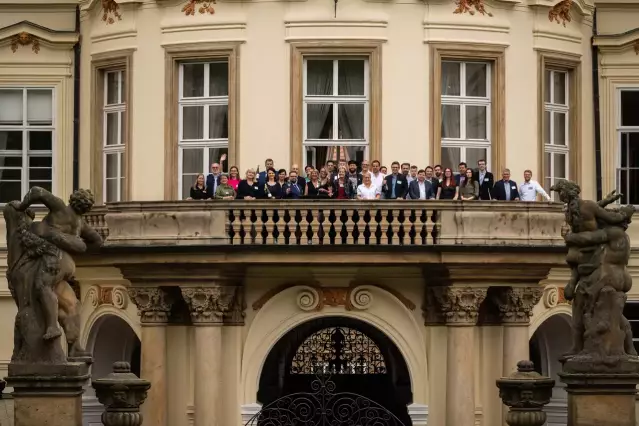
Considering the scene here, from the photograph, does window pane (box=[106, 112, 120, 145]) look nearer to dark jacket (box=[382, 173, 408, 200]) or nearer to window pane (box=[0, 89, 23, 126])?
window pane (box=[0, 89, 23, 126])

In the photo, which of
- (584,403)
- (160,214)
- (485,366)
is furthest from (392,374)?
(584,403)

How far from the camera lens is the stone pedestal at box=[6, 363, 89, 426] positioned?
33656 mm

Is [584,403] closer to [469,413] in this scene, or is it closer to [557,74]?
[469,413]

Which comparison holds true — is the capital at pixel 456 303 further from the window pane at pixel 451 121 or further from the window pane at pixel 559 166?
the window pane at pixel 559 166

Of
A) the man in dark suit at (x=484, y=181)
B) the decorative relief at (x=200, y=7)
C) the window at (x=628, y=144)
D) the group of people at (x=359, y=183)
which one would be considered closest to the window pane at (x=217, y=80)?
the decorative relief at (x=200, y=7)

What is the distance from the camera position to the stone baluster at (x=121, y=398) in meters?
34.6

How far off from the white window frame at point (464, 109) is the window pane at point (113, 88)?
5.87m

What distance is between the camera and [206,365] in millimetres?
41500

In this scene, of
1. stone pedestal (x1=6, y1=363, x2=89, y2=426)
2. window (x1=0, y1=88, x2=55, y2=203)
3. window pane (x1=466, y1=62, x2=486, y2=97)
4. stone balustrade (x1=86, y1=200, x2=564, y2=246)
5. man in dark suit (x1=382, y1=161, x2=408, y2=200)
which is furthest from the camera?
window (x1=0, y1=88, x2=55, y2=203)

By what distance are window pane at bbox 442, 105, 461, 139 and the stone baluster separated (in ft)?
33.7

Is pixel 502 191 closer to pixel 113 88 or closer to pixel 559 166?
Result: pixel 559 166

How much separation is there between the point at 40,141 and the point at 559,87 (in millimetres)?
9522

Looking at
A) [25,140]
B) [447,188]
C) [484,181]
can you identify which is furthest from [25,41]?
[484,181]

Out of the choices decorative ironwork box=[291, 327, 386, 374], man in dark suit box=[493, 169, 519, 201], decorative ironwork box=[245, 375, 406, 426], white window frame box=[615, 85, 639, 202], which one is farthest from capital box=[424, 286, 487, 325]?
white window frame box=[615, 85, 639, 202]
